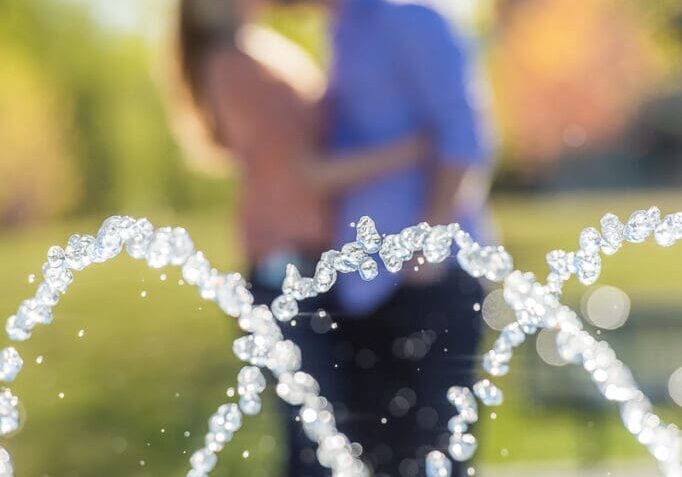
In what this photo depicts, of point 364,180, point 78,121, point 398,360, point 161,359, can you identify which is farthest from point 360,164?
point 78,121

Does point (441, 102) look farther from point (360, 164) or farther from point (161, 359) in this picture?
point (161, 359)

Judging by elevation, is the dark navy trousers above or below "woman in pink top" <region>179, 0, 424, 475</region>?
below

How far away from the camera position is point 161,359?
3100 millimetres

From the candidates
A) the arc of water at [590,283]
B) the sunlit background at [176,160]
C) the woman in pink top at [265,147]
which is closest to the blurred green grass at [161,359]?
the sunlit background at [176,160]

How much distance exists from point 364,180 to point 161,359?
148cm

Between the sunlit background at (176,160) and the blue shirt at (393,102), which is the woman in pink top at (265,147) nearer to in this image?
the blue shirt at (393,102)

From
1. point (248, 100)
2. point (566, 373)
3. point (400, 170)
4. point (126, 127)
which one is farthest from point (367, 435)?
point (126, 127)

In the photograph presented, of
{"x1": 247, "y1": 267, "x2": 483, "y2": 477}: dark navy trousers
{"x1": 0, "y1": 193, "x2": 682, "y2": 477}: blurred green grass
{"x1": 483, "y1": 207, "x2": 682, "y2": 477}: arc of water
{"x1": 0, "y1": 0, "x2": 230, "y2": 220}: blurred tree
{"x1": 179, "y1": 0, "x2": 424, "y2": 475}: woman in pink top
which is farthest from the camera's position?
{"x1": 0, "y1": 0, "x2": 230, "y2": 220}: blurred tree

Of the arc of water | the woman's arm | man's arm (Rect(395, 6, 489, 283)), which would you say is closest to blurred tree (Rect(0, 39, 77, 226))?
the woman's arm

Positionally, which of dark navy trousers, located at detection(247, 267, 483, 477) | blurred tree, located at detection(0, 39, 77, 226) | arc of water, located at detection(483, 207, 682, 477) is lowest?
arc of water, located at detection(483, 207, 682, 477)

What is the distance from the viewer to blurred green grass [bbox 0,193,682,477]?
107 inches

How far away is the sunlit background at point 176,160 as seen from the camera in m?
3.05

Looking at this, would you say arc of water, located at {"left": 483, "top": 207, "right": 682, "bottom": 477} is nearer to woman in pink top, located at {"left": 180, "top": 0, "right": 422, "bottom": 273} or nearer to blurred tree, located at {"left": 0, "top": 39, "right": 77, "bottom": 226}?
woman in pink top, located at {"left": 180, "top": 0, "right": 422, "bottom": 273}

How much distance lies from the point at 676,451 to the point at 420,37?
0.70m
